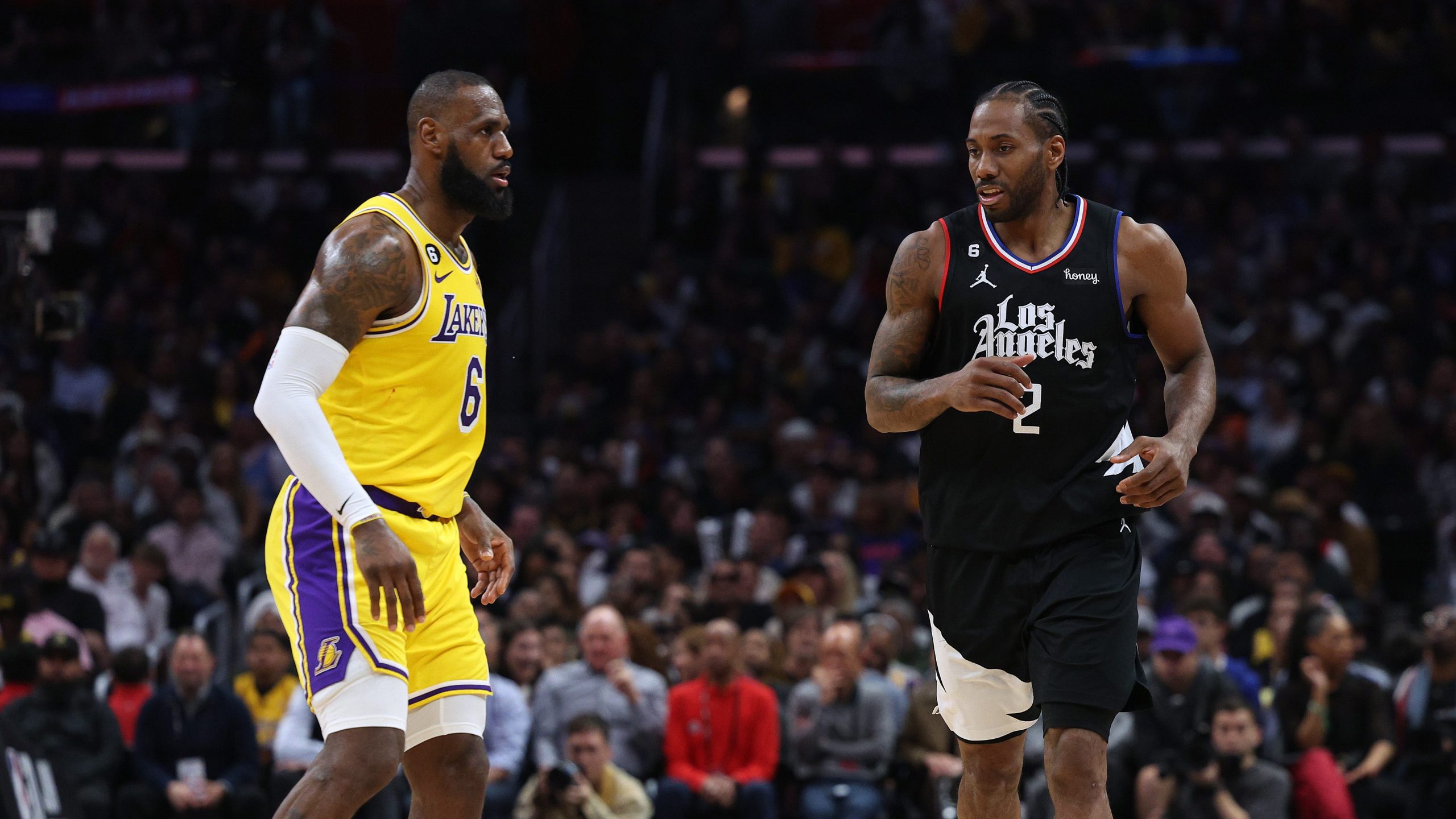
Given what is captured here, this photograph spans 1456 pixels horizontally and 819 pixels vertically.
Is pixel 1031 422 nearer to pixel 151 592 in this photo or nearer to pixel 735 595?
pixel 735 595

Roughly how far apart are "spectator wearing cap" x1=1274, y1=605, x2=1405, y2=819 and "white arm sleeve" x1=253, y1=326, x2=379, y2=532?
711cm

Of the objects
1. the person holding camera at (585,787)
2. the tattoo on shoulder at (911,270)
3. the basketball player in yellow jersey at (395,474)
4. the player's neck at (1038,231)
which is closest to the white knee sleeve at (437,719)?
the basketball player in yellow jersey at (395,474)

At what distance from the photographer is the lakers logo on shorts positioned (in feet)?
15.6

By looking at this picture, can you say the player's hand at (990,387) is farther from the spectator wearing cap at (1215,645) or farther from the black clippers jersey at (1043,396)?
the spectator wearing cap at (1215,645)

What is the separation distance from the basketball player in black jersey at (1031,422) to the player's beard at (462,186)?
1.25 m

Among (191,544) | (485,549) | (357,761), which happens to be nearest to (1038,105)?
(485,549)

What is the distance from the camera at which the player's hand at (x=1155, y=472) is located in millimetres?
4859

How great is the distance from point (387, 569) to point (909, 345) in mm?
1738

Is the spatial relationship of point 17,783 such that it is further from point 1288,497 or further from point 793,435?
point 1288,497

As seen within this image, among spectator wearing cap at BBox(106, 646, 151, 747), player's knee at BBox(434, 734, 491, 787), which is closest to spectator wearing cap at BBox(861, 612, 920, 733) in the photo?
spectator wearing cap at BBox(106, 646, 151, 747)

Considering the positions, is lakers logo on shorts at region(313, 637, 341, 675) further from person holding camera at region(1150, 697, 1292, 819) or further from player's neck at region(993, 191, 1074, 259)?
person holding camera at region(1150, 697, 1292, 819)

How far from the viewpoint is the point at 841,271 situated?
18516mm

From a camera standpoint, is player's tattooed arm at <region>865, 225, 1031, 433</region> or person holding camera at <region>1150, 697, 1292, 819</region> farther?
person holding camera at <region>1150, 697, 1292, 819</region>

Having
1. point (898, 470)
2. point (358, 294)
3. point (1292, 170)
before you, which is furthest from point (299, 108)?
point (358, 294)
